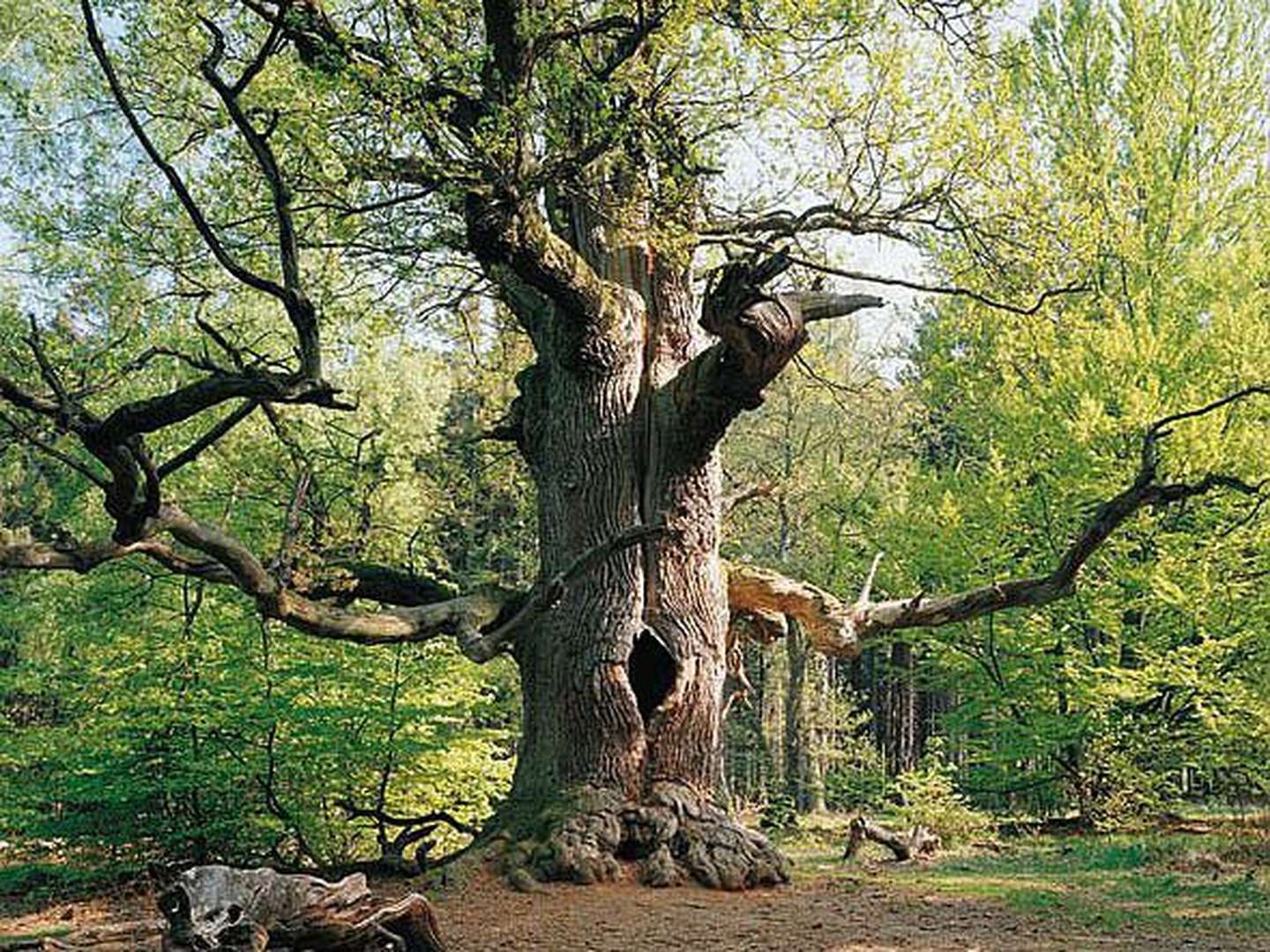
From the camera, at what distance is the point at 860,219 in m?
10.2

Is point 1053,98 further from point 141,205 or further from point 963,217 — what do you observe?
point 141,205

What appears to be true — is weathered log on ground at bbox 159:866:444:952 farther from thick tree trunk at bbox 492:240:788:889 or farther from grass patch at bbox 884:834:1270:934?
grass patch at bbox 884:834:1270:934

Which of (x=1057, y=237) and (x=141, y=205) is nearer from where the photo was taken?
(x=1057, y=237)

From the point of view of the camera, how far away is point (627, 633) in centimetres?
1020

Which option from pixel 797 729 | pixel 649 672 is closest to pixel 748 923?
pixel 649 672

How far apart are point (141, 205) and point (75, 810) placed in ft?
19.1

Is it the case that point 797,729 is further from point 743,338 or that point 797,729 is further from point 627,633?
point 743,338

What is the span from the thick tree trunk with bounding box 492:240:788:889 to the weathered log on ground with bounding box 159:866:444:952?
3.16 m

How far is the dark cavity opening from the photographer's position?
34.2 ft

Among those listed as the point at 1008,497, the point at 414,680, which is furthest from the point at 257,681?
the point at 1008,497

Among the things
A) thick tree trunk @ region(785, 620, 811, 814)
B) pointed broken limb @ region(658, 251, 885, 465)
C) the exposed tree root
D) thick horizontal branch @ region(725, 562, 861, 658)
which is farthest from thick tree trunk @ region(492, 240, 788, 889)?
thick tree trunk @ region(785, 620, 811, 814)

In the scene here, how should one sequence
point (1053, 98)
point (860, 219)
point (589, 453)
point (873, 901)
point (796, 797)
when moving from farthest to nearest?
point (796, 797)
point (1053, 98)
point (589, 453)
point (860, 219)
point (873, 901)

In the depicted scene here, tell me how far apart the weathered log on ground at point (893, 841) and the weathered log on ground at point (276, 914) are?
7.55 m

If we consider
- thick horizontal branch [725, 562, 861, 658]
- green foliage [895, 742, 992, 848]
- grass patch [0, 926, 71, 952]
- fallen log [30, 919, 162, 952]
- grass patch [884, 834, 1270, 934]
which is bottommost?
grass patch [0, 926, 71, 952]
